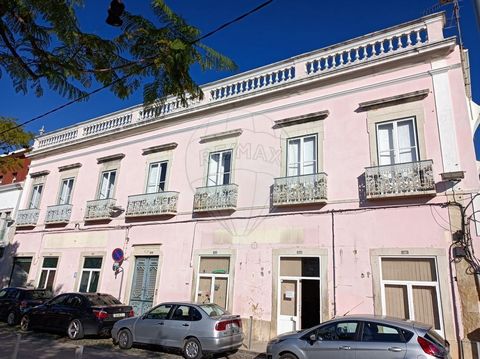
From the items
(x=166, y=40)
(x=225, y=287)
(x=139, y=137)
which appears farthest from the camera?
(x=139, y=137)

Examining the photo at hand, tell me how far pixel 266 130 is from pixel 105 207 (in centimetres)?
844

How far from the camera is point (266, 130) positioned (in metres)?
14.0

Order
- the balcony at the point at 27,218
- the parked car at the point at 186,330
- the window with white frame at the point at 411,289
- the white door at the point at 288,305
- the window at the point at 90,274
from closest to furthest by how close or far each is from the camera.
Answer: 1. the parked car at the point at 186,330
2. the window with white frame at the point at 411,289
3. the white door at the point at 288,305
4. the window at the point at 90,274
5. the balcony at the point at 27,218

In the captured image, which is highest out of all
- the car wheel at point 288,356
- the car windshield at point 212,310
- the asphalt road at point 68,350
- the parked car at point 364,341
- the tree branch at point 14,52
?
the tree branch at point 14,52

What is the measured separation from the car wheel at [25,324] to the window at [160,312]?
561 cm

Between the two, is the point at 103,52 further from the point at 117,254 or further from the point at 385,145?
the point at 117,254

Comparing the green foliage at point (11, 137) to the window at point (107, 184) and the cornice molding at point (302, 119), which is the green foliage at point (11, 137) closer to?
the window at point (107, 184)

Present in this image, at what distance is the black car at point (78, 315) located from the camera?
38.3 ft

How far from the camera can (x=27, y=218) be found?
66.9 ft

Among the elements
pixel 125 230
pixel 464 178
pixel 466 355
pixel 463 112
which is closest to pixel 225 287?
pixel 125 230

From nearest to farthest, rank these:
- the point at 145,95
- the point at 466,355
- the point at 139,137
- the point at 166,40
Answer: the point at 166,40 < the point at 145,95 < the point at 466,355 < the point at 139,137

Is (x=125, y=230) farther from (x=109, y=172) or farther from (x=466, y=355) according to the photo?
(x=466, y=355)

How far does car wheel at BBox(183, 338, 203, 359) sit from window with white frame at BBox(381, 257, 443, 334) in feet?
16.6

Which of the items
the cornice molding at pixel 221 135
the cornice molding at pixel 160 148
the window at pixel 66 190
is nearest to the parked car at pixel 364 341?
the cornice molding at pixel 221 135
